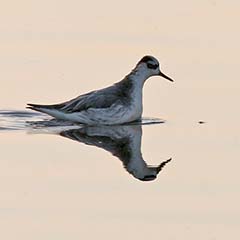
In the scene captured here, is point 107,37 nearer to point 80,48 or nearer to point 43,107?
point 80,48

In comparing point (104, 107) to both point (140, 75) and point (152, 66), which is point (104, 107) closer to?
point (140, 75)

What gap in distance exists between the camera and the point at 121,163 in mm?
16531

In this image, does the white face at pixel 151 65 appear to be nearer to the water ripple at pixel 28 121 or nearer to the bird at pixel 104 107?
the bird at pixel 104 107

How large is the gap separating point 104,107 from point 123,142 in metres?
1.44

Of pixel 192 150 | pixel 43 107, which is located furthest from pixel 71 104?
pixel 192 150

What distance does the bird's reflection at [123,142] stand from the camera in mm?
16234

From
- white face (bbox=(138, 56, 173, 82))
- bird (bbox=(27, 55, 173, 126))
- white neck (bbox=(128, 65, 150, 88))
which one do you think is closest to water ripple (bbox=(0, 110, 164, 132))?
bird (bbox=(27, 55, 173, 126))

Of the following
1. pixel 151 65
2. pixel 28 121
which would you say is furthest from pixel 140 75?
pixel 28 121

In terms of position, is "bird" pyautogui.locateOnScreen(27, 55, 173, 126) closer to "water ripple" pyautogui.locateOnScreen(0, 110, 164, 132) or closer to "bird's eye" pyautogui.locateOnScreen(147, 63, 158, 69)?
"water ripple" pyautogui.locateOnScreen(0, 110, 164, 132)

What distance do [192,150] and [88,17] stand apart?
7383 mm

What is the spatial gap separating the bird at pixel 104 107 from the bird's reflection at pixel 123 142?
5.9 inches

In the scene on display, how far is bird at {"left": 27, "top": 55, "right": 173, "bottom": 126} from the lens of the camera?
62.6 ft

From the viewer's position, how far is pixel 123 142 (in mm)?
17891

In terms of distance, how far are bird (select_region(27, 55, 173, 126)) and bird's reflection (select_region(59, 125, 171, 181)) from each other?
0.15 m
